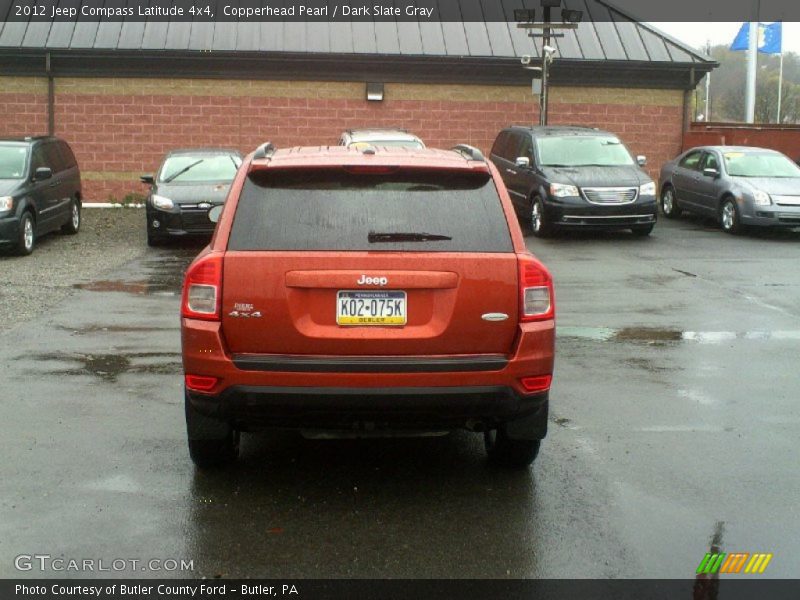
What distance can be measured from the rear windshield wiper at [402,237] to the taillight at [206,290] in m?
0.73

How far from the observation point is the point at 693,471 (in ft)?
19.3

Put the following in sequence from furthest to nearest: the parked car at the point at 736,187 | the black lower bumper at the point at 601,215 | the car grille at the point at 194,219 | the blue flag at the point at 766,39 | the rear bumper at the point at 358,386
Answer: the blue flag at the point at 766,39 < the parked car at the point at 736,187 < the black lower bumper at the point at 601,215 < the car grille at the point at 194,219 < the rear bumper at the point at 358,386

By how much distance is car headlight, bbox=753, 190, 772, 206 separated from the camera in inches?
739

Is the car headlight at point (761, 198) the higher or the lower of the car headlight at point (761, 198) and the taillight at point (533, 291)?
the lower

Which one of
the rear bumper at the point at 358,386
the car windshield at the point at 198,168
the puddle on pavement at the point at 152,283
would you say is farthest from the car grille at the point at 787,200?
the rear bumper at the point at 358,386

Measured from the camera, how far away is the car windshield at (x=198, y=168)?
712 inches

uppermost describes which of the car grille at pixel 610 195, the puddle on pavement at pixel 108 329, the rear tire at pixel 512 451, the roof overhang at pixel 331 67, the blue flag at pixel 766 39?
the blue flag at pixel 766 39

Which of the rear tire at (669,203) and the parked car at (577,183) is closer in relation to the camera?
the parked car at (577,183)

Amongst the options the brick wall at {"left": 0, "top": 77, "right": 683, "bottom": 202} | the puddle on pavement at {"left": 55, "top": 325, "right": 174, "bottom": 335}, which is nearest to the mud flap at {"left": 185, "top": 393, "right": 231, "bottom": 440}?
the puddle on pavement at {"left": 55, "top": 325, "right": 174, "bottom": 335}

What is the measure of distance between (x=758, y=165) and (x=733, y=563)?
56.0 feet

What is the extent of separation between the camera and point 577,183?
18.5 meters

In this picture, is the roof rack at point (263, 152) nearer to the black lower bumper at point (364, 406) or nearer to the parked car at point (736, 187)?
the black lower bumper at point (364, 406)

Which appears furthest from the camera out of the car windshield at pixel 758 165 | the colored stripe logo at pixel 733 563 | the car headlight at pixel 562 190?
the car windshield at pixel 758 165

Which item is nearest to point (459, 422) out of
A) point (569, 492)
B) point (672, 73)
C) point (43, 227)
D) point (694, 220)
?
point (569, 492)
